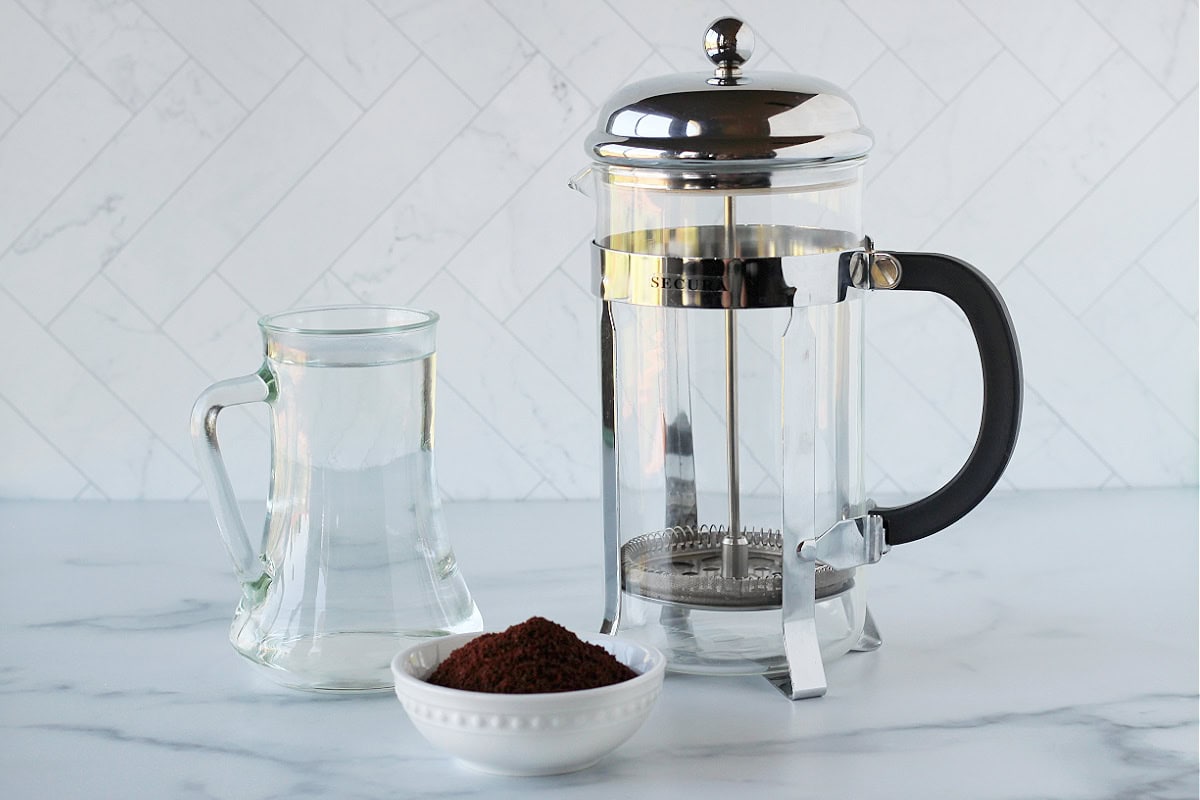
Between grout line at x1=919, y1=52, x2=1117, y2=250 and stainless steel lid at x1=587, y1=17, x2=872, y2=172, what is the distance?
1.67ft

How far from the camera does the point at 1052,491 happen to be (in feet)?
4.46

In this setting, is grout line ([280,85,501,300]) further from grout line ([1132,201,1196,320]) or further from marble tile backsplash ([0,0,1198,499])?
grout line ([1132,201,1196,320])

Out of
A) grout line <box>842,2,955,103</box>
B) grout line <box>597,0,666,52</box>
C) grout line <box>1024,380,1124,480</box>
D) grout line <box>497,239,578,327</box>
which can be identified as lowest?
grout line <box>1024,380,1124,480</box>

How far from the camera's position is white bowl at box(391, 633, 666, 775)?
2.25 feet

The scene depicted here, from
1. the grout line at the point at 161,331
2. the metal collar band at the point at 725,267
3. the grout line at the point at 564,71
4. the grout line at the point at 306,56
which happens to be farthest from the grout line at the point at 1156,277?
the grout line at the point at 161,331

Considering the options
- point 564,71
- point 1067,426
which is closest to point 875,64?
point 564,71

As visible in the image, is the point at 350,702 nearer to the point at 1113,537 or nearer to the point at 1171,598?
the point at 1171,598

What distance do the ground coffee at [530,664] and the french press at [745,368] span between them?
115 mm

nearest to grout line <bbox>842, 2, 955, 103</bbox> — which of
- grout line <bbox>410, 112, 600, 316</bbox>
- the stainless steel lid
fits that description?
grout line <bbox>410, 112, 600, 316</bbox>

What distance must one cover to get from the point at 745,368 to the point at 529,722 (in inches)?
10.3

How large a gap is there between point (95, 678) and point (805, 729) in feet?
1.44

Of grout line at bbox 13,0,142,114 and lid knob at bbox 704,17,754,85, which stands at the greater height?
grout line at bbox 13,0,142,114

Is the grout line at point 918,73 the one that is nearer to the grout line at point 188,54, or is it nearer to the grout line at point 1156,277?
the grout line at point 1156,277

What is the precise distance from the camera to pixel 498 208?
4.24 ft
